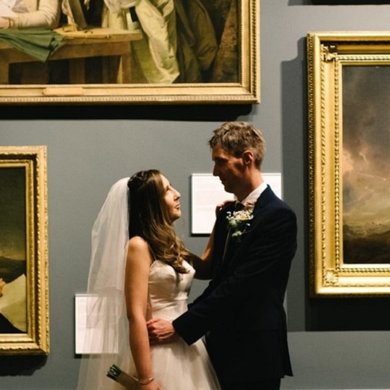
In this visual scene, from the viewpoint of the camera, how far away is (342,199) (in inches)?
137

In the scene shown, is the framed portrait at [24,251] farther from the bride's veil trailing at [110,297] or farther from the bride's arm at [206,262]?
the bride's arm at [206,262]

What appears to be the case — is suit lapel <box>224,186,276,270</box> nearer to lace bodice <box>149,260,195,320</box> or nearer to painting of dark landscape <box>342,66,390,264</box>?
lace bodice <box>149,260,195,320</box>

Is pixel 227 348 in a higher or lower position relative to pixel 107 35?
lower

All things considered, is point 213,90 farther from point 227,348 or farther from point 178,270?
point 227,348

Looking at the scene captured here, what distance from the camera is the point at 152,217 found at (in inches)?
115

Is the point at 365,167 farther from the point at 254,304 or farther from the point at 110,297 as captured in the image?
the point at 110,297

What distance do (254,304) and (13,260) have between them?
114cm

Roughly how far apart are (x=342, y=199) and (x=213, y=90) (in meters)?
0.74

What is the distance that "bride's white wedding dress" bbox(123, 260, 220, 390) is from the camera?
2.94 meters

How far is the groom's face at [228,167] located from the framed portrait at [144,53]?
0.51m

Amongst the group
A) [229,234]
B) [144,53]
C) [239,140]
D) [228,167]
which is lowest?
[229,234]

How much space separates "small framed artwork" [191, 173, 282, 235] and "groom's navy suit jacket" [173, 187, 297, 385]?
493 mm

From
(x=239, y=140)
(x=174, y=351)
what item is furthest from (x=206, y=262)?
(x=239, y=140)

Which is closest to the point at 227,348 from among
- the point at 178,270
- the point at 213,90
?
the point at 178,270
